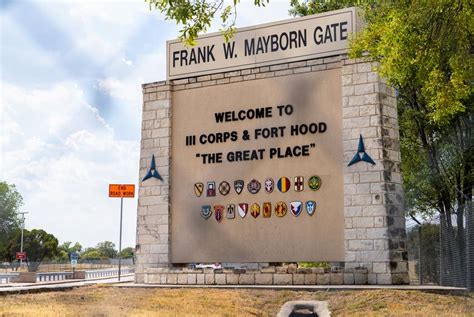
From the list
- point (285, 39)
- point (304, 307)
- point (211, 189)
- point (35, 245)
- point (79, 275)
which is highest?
point (285, 39)

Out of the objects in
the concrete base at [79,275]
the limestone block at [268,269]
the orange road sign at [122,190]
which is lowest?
the concrete base at [79,275]

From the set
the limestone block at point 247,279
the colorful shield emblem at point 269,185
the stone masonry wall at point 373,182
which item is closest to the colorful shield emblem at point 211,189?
the colorful shield emblem at point 269,185

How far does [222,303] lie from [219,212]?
5.15m

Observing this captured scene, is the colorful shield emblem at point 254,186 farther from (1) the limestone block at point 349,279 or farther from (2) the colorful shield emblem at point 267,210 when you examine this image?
(1) the limestone block at point 349,279

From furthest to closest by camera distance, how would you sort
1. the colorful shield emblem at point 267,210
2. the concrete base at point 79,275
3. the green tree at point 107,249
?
the green tree at point 107,249
the concrete base at point 79,275
the colorful shield emblem at point 267,210

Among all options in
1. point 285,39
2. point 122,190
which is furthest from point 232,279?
point 122,190

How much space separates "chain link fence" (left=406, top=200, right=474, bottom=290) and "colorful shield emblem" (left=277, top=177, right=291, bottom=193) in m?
5.03

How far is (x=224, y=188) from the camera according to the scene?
1912 centimetres

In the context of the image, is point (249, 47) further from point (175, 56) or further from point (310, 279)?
point (310, 279)

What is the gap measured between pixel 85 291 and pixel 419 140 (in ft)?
49.1

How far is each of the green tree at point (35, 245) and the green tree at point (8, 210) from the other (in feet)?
13.3

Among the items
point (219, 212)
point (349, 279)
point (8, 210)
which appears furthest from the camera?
point (8, 210)

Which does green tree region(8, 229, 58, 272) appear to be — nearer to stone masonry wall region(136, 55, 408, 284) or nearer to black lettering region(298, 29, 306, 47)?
stone masonry wall region(136, 55, 408, 284)

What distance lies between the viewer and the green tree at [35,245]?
8456cm
